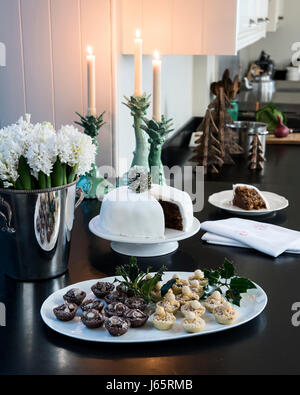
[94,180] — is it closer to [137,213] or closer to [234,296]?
[137,213]

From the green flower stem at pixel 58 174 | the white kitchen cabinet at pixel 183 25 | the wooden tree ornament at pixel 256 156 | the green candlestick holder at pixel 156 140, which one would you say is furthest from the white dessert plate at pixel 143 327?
the wooden tree ornament at pixel 256 156

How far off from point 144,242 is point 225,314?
0.33 metres

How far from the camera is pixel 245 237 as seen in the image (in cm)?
130

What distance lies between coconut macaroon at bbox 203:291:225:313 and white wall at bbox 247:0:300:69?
5171 millimetres

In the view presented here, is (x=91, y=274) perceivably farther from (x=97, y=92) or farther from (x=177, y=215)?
(x=97, y=92)

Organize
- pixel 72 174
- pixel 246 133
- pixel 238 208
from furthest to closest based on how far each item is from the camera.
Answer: pixel 246 133 → pixel 238 208 → pixel 72 174

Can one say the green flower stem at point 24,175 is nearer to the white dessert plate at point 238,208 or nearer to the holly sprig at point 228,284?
the holly sprig at point 228,284

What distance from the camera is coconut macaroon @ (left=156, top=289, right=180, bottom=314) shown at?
0.92 meters

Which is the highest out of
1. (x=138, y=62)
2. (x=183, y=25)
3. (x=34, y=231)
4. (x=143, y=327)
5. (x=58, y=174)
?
(x=183, y=25)

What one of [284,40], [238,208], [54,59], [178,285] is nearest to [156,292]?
[178,285]

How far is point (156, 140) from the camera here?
1573mm

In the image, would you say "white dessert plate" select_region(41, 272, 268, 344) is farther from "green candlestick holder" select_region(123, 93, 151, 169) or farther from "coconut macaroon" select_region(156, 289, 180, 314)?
"green candlestick holder" select_region(123, 93, 151, 169)

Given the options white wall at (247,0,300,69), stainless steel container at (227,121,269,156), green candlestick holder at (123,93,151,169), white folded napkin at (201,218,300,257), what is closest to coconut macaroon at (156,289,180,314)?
white folded napkin at (201,218,300,257)

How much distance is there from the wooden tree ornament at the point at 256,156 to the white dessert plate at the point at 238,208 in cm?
55
